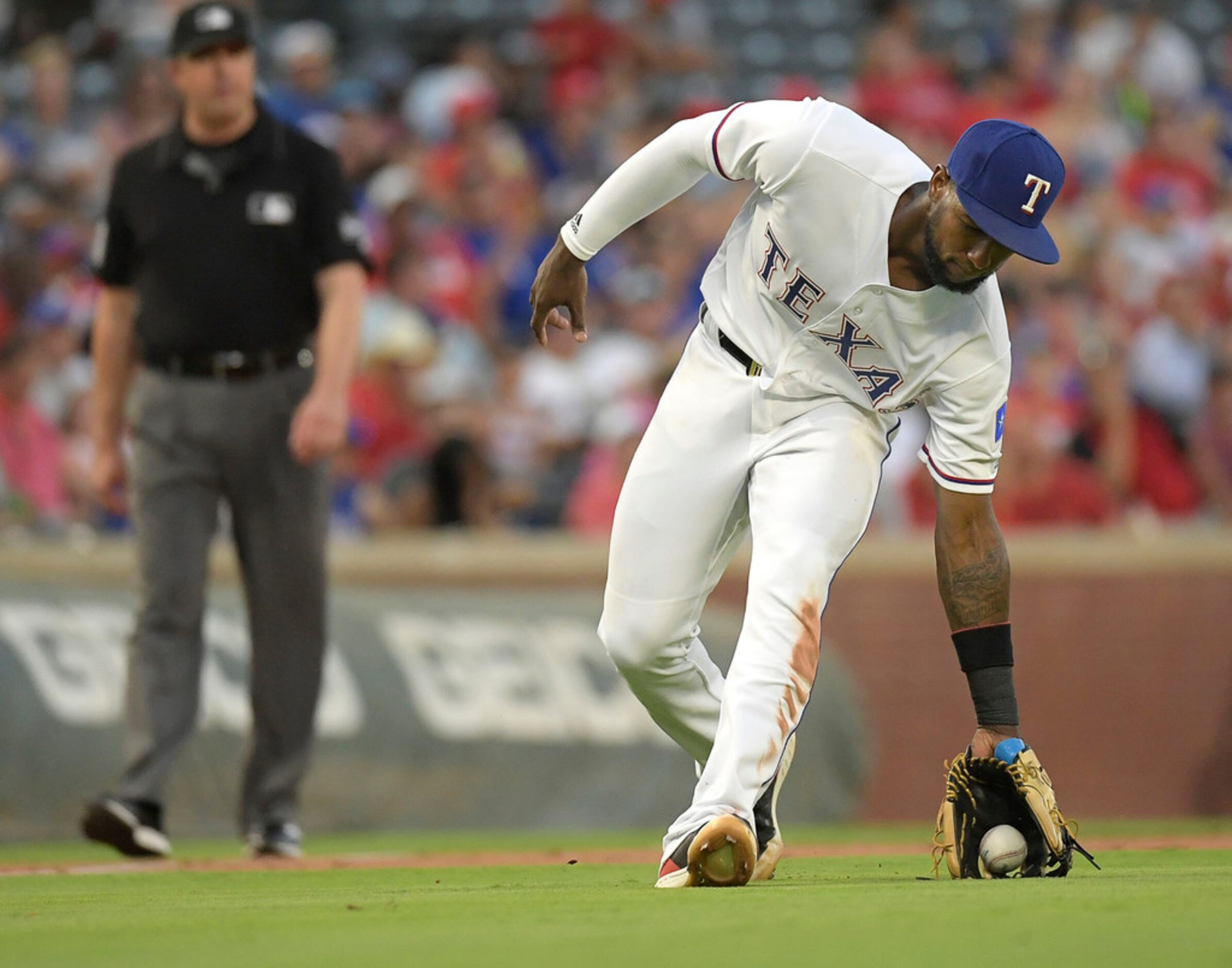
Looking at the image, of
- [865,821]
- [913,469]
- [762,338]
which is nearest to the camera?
[762,338]

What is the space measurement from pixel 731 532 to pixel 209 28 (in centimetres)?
287

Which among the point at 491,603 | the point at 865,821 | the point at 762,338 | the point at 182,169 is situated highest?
the point at 182,169

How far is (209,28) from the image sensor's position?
6.88 m

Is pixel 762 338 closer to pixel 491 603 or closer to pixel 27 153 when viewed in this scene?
pixel 491 603

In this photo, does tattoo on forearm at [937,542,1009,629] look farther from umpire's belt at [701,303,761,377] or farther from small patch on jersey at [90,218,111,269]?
small patch on jersey at [90,218,111,269]

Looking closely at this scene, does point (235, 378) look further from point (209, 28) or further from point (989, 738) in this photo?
point (989, 738)

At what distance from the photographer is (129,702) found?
6.68m

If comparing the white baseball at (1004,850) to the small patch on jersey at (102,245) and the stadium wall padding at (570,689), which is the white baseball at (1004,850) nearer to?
the small patch on jersey at (102,245)

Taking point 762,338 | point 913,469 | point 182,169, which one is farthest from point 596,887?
point 913,469

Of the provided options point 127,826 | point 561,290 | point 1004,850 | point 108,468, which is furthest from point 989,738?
point 108,468

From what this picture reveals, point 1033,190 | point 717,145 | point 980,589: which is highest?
point 717,145

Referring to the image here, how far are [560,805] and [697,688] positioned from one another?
12.3 feet

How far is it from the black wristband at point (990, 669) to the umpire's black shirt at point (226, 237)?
2939mm

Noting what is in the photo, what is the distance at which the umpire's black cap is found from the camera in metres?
6.87
